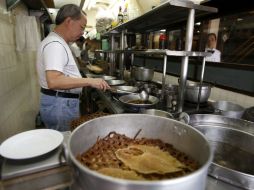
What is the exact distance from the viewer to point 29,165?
2.33 ft

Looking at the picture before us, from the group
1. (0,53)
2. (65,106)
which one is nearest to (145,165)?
(65,106)

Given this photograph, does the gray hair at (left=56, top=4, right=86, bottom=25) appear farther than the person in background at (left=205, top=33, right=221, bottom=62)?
No

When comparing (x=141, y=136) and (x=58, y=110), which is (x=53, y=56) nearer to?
(x=58, y=110)

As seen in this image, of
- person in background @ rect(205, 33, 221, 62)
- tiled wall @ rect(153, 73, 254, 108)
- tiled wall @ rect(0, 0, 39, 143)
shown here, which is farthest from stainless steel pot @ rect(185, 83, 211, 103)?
tiled wall @ rect(0, 0, 39, 143)

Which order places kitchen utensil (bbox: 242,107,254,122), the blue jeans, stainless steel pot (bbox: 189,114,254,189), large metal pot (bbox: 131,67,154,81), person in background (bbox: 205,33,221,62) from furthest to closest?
large metal pot (bbox: 131,67,154,81)
person in background (bbox: 205,33,221,62)
the blue jeans
kitchen utensil (bbox: 242,107,254,122)
stainless steel pot (bbox: 189,114,254,189)

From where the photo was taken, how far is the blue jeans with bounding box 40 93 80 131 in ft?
5.42

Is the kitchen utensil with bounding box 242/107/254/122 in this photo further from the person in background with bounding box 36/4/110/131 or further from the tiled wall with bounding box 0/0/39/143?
the tiled wall with bounding box 0/0/39/143

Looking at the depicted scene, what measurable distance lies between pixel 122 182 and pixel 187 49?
121 centimetres

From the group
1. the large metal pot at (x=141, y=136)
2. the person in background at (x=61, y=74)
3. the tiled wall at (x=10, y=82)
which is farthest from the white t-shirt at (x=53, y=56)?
the large metal pot at (x=141, y=136)

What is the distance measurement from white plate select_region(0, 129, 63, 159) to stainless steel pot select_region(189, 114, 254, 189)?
758 mm

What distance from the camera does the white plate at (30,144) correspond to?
74 centimetres

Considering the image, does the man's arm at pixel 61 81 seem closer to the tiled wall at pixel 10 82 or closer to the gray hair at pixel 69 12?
the gray hair at pixel 69 12

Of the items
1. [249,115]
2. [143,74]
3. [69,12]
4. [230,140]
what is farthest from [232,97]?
[69,12]

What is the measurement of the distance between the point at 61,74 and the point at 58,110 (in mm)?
392
